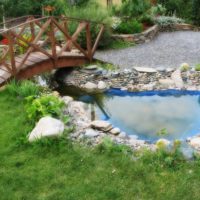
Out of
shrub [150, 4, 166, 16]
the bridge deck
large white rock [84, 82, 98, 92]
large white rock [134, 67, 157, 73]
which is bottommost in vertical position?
large white rock [84, 82, 98, 92]

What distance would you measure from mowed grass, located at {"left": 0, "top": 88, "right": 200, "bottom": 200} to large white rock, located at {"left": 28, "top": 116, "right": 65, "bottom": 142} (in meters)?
0.12

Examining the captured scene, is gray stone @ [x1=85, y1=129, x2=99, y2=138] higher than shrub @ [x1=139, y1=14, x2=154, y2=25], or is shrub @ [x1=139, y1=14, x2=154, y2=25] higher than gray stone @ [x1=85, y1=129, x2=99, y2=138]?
shrub @ [x1=139, y1=14, x2=154, y2=25]

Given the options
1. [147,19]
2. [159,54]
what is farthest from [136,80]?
Result: [147,19]

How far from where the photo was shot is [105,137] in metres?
4.97

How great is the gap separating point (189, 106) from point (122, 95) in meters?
1.58

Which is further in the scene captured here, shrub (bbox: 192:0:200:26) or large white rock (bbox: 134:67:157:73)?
shrub (bbox: 192:0:200:26)

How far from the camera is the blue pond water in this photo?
6.21 m

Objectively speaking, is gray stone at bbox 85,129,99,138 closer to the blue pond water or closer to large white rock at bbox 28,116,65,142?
large white rock at bbox 28,116,65,142

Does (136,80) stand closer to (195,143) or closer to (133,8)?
(195,143)

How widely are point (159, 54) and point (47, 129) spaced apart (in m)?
5.91

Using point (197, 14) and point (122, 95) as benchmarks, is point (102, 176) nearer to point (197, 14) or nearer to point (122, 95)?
point (122, 95)

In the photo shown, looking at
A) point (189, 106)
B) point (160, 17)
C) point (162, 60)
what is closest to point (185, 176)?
point (189, 106)

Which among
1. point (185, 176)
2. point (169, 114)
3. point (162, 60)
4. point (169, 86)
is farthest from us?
point (162, 60)

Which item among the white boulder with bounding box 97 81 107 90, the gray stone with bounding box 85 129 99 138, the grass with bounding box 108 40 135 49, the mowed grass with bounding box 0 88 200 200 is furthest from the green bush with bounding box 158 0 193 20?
the mowed grass with bounding box 0 88 200 200
